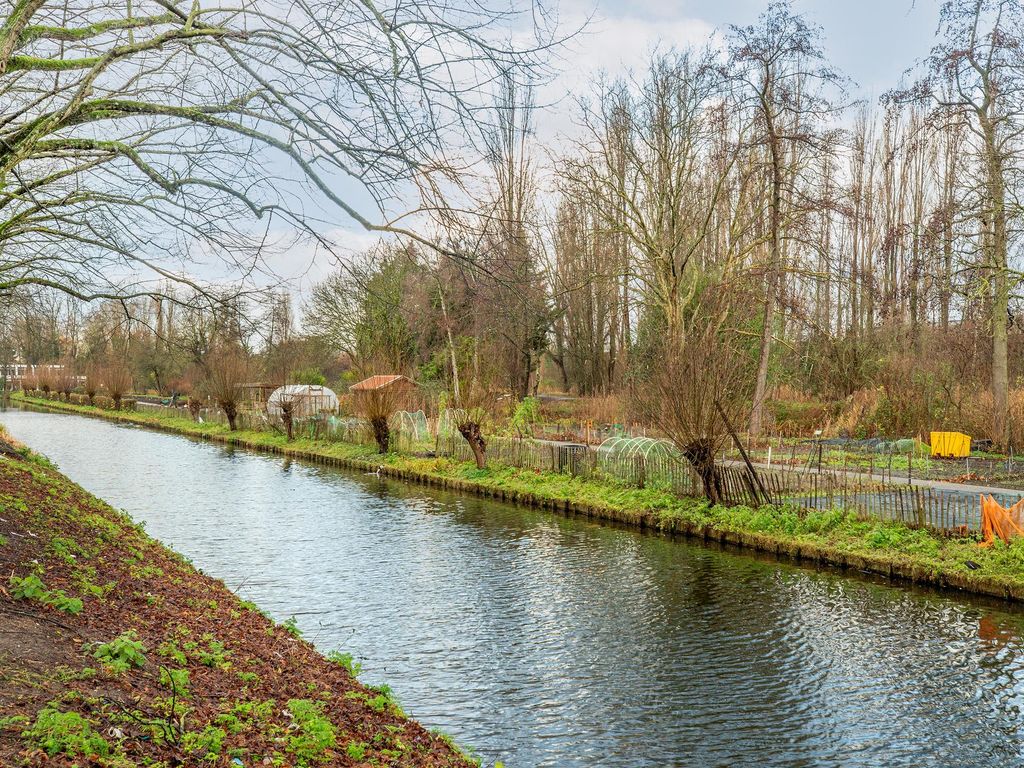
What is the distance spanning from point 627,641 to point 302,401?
27403 millimetres

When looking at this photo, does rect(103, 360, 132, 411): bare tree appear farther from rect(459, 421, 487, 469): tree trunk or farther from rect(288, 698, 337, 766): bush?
rect(288, 698, 337, 766): bush

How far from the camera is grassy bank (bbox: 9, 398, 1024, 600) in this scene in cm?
1043

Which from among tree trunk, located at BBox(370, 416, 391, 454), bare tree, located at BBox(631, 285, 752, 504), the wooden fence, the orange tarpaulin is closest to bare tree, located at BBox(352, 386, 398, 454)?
tree trunk, located at BBox(370, 416, 391, 454)

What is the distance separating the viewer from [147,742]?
390 centimetres

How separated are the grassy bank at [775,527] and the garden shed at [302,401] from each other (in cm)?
1215

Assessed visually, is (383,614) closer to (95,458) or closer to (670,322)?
(670,322)

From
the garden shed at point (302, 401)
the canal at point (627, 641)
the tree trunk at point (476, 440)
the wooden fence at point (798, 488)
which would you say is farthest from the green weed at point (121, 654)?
the garden shed at point (302, 401)

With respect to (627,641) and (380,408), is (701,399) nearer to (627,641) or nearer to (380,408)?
(627,641)

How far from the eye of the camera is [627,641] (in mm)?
8883

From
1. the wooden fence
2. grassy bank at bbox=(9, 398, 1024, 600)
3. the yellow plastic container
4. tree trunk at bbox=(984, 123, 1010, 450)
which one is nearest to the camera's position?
grassy bank at bbox=(9, 398, 1024, 600)

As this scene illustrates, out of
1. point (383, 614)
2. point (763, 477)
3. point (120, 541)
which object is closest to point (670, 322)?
point (763, 477)

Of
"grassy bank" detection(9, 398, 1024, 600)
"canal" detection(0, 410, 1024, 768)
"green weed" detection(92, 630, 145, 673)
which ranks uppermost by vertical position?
"green weed" detection(92, 630, 145, 673)

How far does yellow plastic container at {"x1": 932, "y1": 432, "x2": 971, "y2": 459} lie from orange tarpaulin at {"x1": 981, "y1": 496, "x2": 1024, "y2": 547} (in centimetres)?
909

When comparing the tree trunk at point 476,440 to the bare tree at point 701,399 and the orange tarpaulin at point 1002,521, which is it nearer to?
the bare tree at point 701,399
